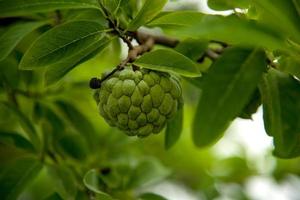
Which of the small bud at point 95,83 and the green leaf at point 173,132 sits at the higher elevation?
the small bud at point 95,83

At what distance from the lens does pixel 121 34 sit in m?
1.70

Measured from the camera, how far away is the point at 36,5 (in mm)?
1660

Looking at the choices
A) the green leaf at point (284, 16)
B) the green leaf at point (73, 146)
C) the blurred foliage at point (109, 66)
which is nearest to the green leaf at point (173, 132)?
the blurred foliage at point (109, 66)

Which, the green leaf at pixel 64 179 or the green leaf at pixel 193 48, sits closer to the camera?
the green leaf at pixel 193 48

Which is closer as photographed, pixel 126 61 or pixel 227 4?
pixel 227 4

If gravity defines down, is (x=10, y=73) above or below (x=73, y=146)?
above

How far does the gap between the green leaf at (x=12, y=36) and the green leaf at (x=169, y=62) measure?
45 cm

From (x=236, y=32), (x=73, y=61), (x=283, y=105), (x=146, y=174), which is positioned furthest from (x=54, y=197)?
(x=236, y=32)

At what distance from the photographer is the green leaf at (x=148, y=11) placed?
1588 millimetres

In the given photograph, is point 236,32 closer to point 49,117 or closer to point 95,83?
point 95,83

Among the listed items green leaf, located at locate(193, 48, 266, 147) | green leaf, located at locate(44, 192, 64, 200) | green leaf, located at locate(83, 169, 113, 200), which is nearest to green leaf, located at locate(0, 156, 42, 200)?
green leaf, located at locate(44, 192, 64, 200)

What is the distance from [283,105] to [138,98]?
386 millimetres

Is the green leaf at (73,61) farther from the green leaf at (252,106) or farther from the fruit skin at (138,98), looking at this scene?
the green leaf at (252,106)

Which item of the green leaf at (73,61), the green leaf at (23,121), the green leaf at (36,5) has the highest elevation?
the green leaf at (36,5)
